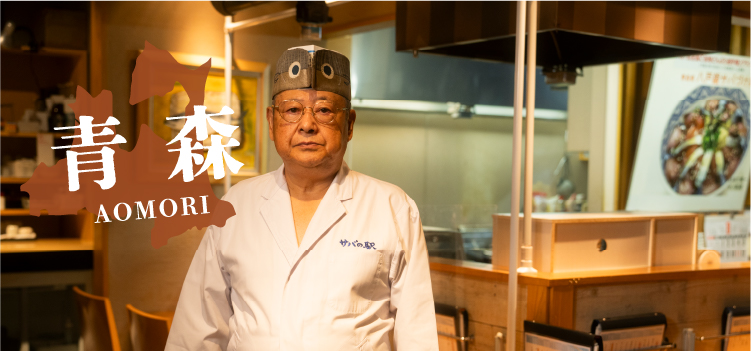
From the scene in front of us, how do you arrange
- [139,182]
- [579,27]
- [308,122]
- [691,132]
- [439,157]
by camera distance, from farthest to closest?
[691,132] < [439,157] < [579,27] < [139,182] < [308,122]

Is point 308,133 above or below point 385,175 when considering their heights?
above

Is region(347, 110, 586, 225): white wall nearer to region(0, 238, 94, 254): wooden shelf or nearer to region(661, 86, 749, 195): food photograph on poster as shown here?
region(0, 238, 94, 254): wooden shelf

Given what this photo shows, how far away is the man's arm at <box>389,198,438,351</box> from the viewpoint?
63.9 inches

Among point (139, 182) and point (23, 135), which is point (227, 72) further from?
point (23, 135)

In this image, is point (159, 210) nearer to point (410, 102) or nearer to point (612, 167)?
point (410, 102)

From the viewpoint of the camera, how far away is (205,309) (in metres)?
1.67

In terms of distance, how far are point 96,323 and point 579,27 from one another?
1941mm

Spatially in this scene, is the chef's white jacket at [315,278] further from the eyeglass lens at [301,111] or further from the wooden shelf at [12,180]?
the wooden shelf at [12,180]

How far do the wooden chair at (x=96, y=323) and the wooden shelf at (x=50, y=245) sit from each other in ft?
0.56

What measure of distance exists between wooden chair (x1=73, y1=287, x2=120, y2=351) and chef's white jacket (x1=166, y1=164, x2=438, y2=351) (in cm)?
60

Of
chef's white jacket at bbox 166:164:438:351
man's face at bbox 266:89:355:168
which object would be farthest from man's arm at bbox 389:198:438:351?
man's face at bbox 266:89:355:168

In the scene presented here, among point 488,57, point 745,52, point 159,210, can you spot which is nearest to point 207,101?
point 159,210

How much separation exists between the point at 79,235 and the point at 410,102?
201 centimetres

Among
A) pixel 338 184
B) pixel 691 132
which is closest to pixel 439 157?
pixel 691 132
